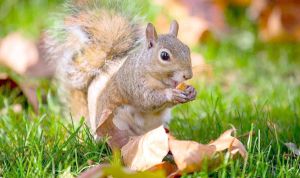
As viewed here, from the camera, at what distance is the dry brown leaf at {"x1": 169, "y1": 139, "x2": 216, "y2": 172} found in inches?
68.2

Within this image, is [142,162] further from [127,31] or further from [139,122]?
[127,31]

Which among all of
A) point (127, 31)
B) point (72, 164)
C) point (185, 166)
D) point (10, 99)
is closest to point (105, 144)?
point (72, 164)

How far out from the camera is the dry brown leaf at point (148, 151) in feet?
5.87

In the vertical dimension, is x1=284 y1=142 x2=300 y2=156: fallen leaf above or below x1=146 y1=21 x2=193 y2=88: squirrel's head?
below

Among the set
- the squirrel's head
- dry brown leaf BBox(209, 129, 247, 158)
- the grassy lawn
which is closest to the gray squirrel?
the squirrel's head

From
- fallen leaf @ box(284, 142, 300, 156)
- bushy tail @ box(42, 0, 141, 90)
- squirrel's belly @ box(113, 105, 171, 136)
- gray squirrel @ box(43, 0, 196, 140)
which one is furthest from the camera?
bushy tail @ box(42, 0, 141, 90)

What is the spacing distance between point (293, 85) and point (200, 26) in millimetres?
768

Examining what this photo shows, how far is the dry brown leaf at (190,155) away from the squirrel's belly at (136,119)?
0.47 meters

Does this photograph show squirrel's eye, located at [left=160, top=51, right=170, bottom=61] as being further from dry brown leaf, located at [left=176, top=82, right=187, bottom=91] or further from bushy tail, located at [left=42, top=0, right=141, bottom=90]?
bushy tail, located at [left=42, top=0, right=141, bottom=90]

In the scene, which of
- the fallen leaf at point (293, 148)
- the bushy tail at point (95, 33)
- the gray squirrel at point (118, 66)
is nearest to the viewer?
the fallen leaf at point (293, 148)

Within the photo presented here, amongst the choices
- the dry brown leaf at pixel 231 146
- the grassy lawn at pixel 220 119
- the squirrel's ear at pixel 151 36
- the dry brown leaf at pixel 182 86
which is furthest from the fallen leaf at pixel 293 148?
the squirrel's ear at pixel 151 36

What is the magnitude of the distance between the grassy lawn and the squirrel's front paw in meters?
0.15

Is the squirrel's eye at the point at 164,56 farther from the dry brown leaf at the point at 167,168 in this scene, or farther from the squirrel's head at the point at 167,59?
the dry brown leaf at the point at 167,168

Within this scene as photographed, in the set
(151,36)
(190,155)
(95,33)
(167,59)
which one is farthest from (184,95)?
(95,33)
